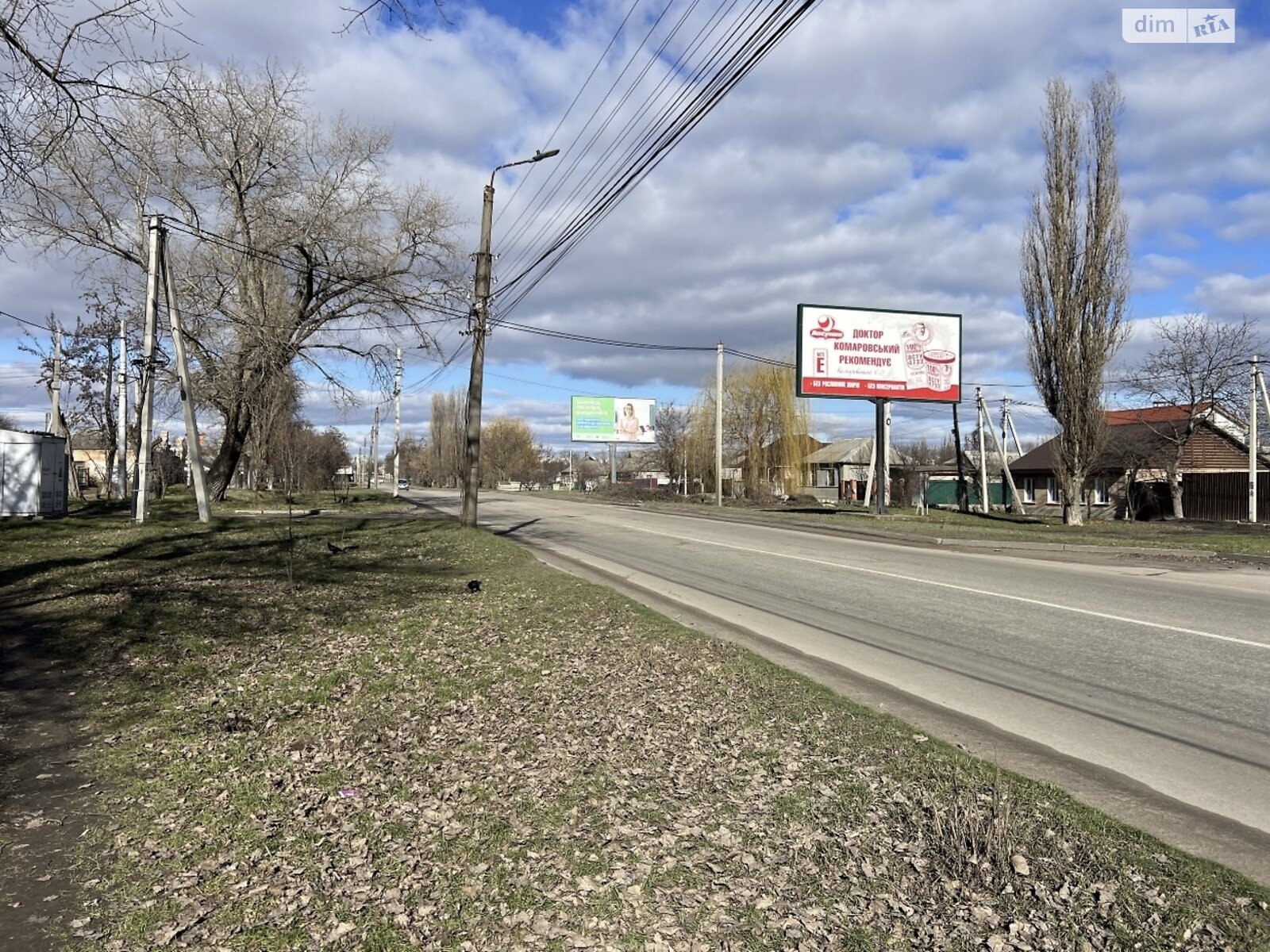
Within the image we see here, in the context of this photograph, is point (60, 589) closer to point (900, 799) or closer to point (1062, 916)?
point (900, 799)

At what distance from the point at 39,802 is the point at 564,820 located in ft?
9.12

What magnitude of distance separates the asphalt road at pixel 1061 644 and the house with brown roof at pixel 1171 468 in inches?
789

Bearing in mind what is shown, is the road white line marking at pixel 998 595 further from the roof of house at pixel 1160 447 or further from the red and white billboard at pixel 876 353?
the roof of house at pixel 1160 447

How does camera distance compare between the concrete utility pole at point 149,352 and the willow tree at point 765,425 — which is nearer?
the concrete utility pole at point 149,352

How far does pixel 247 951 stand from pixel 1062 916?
9.83 ft

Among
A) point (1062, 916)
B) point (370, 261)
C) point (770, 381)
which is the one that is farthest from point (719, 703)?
point (770, 381)

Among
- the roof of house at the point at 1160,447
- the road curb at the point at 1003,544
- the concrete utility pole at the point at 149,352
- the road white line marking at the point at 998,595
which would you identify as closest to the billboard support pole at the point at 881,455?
the road curb at the point at 1003,544

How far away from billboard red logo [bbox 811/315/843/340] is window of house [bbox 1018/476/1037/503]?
3165 centimetres

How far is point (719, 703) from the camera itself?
5.99 m

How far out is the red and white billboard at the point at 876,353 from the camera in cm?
3192

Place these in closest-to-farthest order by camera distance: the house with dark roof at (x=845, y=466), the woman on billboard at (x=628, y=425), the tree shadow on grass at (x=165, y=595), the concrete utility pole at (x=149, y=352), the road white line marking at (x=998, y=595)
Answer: the tree shadow on grass at (x=165, y=595)
the road white line marking at (x=998, y=595)
the concrete utility pole at (x=149, y=352)
the house with dark roof at (x=845, y=466)
the woman on billboard at (x=628, y=425)

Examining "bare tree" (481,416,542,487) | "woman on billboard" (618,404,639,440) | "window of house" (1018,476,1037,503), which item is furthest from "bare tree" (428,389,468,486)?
"window of house" (1018,476,1037,503)

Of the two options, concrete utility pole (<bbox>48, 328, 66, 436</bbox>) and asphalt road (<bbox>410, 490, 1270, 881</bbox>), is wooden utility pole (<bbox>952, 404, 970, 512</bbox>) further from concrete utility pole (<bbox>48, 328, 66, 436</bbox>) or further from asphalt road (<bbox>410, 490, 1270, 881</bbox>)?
concrete utility pole (<bbox>48, 328, 66, 436</bbox>)

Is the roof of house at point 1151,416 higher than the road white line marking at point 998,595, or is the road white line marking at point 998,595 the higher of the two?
the roof of house at point 1151,416
